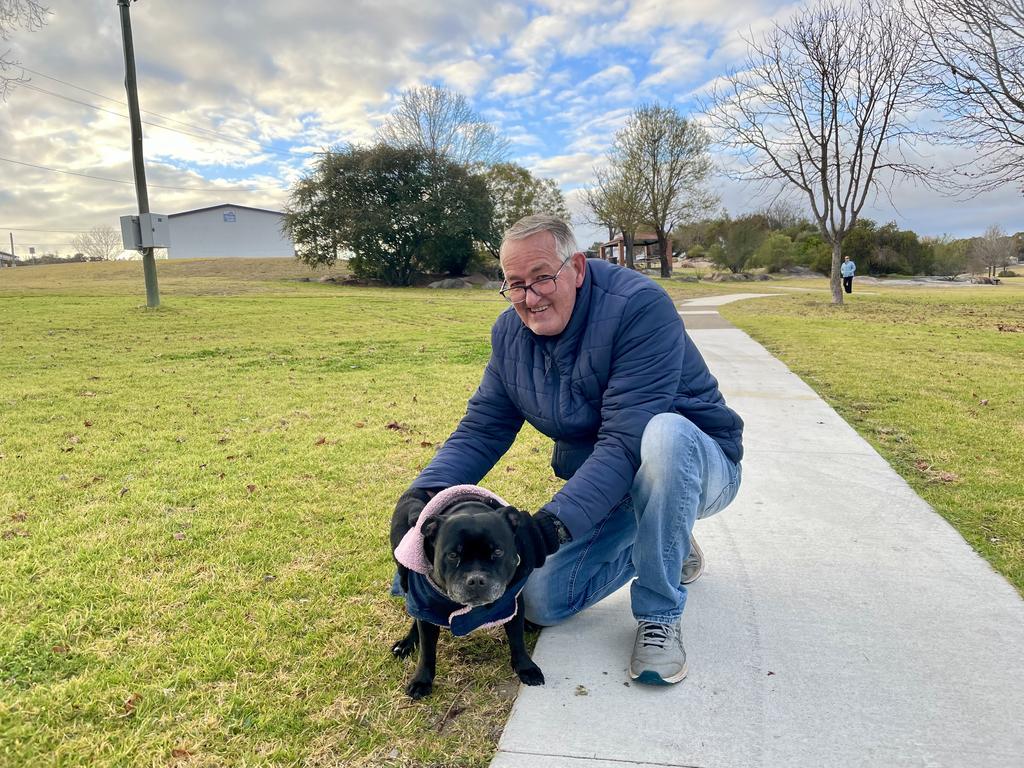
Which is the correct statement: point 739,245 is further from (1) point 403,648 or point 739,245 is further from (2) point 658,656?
(1) point 403,648

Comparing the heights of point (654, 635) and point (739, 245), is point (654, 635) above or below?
below

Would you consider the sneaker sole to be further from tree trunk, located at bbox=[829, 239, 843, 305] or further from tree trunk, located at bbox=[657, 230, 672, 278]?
tree trunk, located at bbox=[657, 230, 672, 278]

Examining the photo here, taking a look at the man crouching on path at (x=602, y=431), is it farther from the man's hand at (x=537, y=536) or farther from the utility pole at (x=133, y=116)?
the utility pole at (x=133, y=116)

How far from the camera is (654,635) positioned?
7.26 feet

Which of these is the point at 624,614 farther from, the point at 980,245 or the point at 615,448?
the point at 980,245

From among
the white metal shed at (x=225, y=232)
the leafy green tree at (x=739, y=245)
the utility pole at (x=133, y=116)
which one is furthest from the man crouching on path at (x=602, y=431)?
the white metal shed at (x=225, y=232)

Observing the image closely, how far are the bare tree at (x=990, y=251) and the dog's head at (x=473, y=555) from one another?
55693 mm

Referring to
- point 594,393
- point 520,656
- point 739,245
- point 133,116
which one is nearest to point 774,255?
point 739,245

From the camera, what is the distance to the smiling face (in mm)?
2289

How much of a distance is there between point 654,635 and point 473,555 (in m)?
0.81

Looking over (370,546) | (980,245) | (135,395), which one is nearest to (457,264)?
(135,395)

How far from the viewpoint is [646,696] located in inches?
81.9

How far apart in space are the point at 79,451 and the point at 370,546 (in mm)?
2909

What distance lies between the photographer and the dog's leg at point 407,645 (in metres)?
2.32
